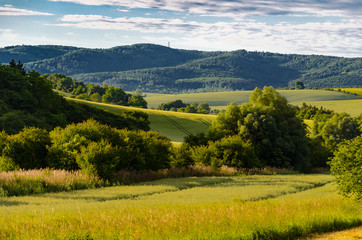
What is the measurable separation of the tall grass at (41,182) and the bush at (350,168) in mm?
13404

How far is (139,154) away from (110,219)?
21.1 meters

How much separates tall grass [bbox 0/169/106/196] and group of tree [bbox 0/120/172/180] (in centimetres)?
165

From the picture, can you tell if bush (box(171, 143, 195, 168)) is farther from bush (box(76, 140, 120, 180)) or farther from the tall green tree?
bush (box(76, 140, 120, 180))

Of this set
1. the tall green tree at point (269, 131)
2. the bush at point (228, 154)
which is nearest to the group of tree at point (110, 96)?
the tall green tree at point (269, 131)

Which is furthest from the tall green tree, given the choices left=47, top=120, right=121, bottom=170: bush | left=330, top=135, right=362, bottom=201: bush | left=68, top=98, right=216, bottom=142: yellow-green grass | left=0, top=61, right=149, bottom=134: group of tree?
left=68, top=98, right=216, bottom=142: yellow-green grass

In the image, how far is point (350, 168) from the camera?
18953mm

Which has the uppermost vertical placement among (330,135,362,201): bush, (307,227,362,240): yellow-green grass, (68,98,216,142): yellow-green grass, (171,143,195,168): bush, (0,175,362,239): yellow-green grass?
(330,135,362,201): bush

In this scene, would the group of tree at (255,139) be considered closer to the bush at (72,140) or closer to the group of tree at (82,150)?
the group of tree at (82,150)

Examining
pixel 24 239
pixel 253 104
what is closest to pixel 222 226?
pixel 24 239

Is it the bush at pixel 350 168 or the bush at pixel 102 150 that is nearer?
the bush at pixel 350 168

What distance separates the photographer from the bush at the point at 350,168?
17.9 m

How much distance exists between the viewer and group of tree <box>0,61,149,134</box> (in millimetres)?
73544

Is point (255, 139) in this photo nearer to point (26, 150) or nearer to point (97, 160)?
point (97, 160)

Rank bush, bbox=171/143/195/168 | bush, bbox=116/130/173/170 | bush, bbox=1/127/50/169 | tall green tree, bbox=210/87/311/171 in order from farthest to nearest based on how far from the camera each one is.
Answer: tall green tree, bbox=210/87/311/171, bush, bbox=171/143/195/168, bush, bbox=116/130/173/170, bush, bbox=1/127/50/169
